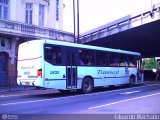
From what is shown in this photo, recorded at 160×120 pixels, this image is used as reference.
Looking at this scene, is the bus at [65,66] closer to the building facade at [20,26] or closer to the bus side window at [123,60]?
the bus side window at [123,60]

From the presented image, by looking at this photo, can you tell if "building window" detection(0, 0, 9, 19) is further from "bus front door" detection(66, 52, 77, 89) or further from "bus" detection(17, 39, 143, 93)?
"bus front door" detection(66, 52, 77, 89)

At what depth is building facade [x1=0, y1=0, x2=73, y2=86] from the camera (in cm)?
2597

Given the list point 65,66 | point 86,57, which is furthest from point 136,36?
point 65,66

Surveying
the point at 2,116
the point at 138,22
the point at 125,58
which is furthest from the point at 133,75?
the point at 2,116

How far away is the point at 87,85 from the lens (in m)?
18.9

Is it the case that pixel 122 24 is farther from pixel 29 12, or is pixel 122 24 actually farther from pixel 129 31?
pixel 29 12

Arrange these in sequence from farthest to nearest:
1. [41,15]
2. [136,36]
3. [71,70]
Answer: [136,36] → [41,15] → [71,70]

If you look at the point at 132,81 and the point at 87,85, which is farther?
the point at 132,81

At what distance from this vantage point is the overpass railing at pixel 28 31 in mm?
25047

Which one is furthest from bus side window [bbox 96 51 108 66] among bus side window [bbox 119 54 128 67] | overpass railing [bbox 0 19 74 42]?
overpass railing [bbox 0 19 74 42]

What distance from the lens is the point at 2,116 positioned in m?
9.64

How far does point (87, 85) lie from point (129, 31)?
13455mm

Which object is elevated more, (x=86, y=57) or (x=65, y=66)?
(x=86, y=57)

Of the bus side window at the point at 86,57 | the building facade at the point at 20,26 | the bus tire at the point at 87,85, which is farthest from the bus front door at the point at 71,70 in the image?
the building facade at the point at 20,26
